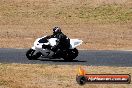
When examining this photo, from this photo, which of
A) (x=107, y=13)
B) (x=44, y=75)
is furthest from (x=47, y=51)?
(x=107, y=13)

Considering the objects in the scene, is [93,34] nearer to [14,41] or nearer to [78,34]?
[78,34]

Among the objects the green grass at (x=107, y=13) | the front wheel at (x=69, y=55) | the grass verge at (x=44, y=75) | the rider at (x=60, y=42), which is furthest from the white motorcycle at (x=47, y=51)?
the green grass at (x=107, y=13)

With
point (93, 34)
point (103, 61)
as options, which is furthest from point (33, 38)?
point (103, 61)

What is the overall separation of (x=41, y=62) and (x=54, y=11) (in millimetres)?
21528

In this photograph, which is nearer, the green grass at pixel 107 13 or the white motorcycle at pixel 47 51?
the white motorcycle at pixel 47 51

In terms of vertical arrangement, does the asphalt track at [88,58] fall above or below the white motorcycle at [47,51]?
below

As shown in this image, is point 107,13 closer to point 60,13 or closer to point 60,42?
point 60,13

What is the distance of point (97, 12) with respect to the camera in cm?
4475

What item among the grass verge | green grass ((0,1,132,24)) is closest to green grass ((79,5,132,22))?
green grass ((0,1,132,24))

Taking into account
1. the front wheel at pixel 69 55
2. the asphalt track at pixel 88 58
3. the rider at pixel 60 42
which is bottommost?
the asphalt track at pixel 88 58

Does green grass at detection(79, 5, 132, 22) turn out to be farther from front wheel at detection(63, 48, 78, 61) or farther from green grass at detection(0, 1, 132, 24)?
front wheel at detection(63, 48, 78, 61)

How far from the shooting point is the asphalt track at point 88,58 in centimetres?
2370

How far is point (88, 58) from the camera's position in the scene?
2572 centimetres

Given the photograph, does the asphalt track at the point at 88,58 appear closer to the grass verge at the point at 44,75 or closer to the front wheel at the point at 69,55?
the front wheel at the point at 69,55
